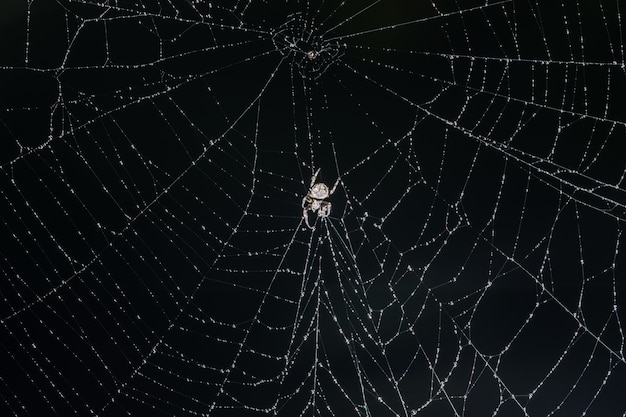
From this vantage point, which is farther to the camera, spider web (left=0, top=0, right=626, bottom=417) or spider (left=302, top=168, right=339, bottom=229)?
spider web (left=0, top=0, right=626, bottom=417)

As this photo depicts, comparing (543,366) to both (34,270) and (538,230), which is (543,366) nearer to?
(538,230)

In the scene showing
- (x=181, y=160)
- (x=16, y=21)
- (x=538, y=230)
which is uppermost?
(x=16, y=21)

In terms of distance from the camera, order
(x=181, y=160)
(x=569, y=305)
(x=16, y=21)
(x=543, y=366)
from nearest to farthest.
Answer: (x=16, y=21)
(x=181, y=160)
(x=543, y=366)
(x=569, y=305)

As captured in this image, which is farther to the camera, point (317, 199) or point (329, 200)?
point (329, 200)

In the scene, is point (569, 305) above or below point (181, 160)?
below

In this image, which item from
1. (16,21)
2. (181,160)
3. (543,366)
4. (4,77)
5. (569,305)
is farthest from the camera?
(569,305)

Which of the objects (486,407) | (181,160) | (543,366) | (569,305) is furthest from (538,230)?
(181,160)

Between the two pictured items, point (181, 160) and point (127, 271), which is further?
point (127, 271)

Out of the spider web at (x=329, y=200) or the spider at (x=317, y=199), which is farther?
the spider web at (x=329, y=200)
